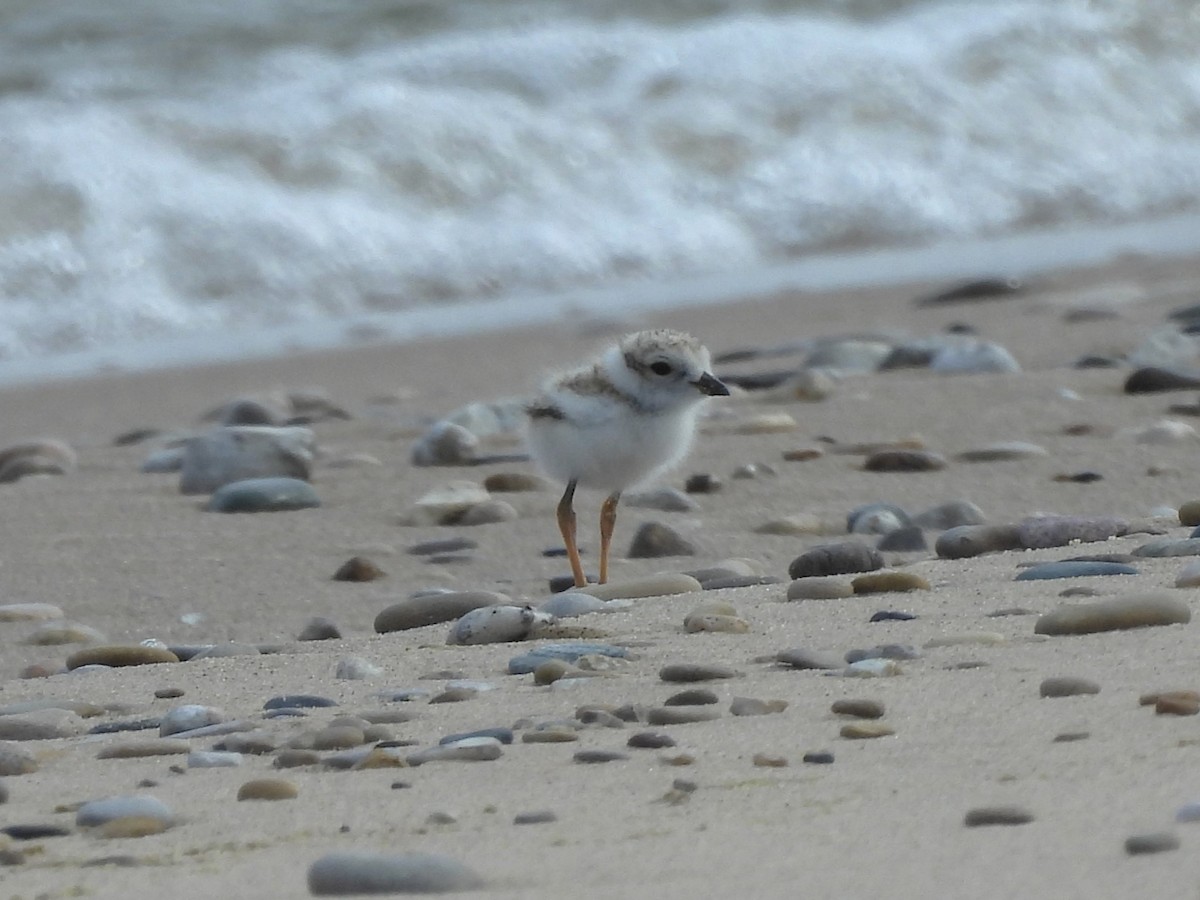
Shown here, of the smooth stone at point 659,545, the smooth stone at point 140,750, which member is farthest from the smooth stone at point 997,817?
the smooth stone at point 659,545

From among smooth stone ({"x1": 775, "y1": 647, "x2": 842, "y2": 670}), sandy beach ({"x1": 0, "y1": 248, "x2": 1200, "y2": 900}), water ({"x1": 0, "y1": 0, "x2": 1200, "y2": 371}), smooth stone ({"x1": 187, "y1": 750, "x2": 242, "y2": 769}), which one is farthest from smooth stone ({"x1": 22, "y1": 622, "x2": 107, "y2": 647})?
water ({"x1": 0, "y1": 0, "x2": 1200, "y2": 371})

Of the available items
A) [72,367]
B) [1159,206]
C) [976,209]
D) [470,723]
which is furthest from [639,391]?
[1159,206]

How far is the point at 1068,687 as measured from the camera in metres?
2.51

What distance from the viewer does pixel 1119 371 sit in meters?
5.78

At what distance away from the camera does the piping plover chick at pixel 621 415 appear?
399 centimetres

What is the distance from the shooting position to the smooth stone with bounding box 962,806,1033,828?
1.98m

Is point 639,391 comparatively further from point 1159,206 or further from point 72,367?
point 1159,206

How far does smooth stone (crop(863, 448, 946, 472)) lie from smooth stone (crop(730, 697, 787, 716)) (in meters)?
2.25

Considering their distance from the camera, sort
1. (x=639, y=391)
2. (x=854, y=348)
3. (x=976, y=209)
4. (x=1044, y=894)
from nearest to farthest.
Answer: (x=1044, y=894) < (x=639, y=391) < (x=854, y=348) < (x=976, y=209)

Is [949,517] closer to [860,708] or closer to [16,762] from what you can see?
[860,708]

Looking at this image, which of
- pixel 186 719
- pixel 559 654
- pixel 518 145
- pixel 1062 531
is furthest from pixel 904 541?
pixel 518 145

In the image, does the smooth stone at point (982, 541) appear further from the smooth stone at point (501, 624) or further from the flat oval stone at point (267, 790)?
the flat oval stone at point (267, 790)

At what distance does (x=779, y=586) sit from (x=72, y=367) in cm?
464

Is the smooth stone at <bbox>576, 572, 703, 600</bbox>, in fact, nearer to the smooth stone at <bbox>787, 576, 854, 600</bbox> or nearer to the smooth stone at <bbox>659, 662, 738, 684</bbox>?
the smooth stone at <bbox>787, 576, 854, 600</bbox>
